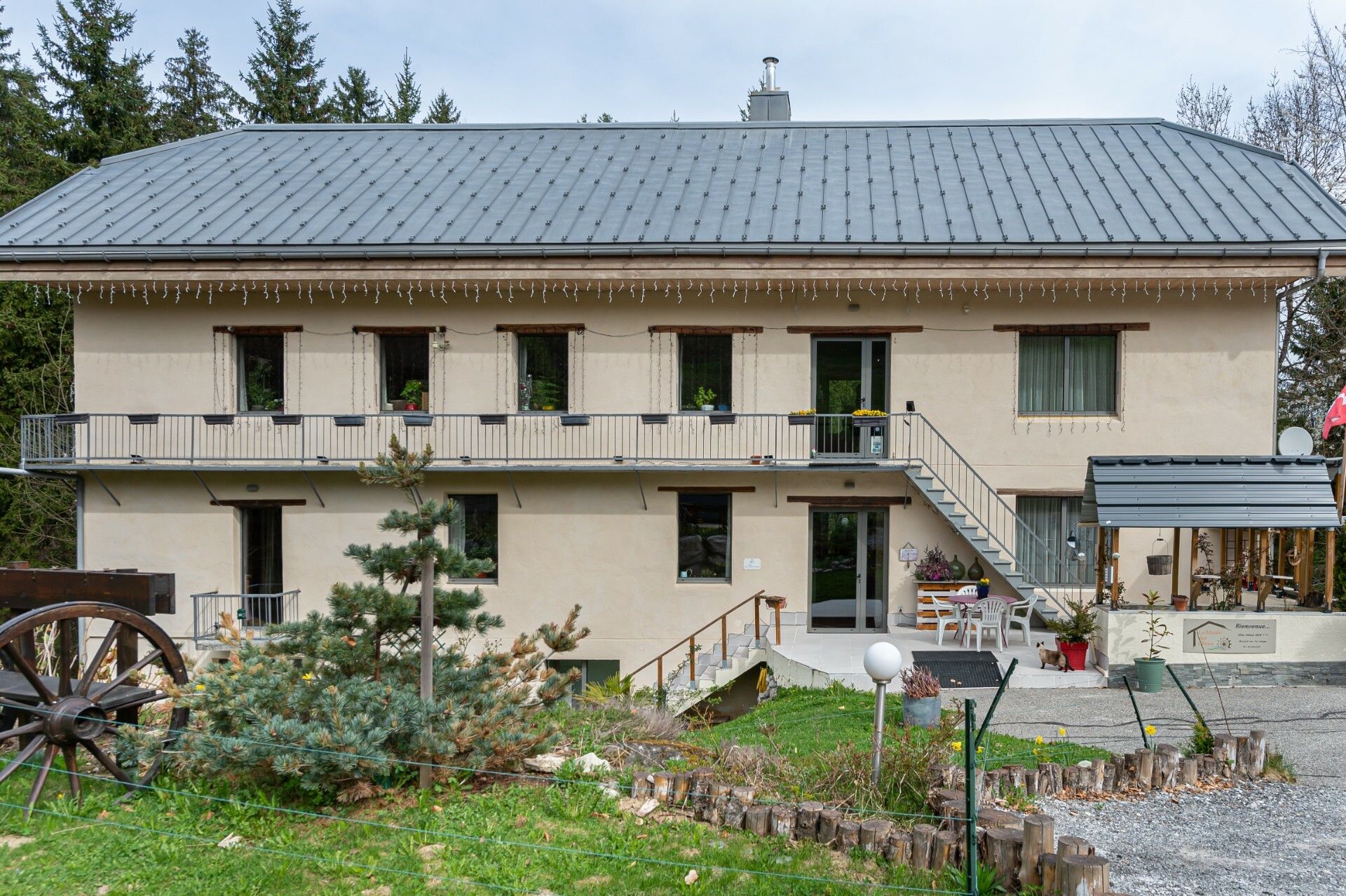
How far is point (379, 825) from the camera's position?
6.11 metres

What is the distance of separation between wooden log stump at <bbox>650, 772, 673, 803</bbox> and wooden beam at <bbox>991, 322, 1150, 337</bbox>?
11.5 meters

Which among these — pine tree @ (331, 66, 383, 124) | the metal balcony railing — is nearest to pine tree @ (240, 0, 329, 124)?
pine tree @ (331, 66, 383, 124)

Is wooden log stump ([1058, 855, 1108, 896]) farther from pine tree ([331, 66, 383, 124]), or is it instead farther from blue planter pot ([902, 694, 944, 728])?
pine tree ([331, 66, 383, 124])

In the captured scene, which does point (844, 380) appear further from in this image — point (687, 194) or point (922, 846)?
point (922, 846)

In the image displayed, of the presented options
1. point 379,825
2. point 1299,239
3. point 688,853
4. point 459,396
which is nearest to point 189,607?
point 459,396

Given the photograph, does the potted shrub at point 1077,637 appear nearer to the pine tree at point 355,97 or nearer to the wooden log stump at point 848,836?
the wooden log stump at point 848,836

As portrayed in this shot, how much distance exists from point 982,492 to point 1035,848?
11.2 meters

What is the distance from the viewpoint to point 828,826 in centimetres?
593

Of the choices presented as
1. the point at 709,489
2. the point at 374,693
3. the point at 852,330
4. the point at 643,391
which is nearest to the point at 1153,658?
the point at 852,330

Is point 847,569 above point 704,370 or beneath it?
beneath

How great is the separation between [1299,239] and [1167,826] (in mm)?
11760

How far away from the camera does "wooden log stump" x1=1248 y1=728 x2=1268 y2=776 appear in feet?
24.7

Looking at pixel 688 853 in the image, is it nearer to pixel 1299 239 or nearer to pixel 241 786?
pixel 241 786

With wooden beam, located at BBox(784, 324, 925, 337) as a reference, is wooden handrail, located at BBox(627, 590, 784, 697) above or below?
below
